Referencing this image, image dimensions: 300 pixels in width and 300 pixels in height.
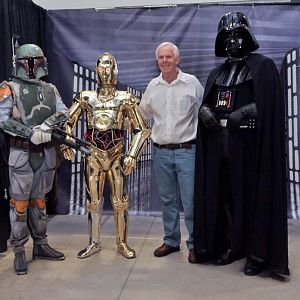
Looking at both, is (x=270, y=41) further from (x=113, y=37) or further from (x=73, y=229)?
(x=73, y=229)

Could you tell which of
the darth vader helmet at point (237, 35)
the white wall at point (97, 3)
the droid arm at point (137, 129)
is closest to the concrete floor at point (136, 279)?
the droid arm at point (137, 129)

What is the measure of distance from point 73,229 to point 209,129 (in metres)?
1.66

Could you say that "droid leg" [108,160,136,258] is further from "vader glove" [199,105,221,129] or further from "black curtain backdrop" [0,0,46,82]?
"black curtain backdrop" [0,0,46,82]

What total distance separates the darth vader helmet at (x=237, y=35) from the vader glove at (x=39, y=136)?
4.02 feet

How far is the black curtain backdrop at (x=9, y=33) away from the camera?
2.96 m

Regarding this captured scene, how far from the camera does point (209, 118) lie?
8.86ft

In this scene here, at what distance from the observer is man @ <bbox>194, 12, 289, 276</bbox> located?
103 inches

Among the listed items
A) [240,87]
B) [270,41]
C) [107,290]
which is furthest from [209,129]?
[270,41]

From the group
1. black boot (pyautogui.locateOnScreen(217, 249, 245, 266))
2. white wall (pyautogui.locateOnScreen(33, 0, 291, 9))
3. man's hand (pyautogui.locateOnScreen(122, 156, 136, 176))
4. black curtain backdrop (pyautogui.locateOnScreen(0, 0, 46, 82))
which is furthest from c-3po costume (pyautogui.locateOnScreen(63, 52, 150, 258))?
white wall (pyautogui.locateOnScreen(33, 0, 291, 9))

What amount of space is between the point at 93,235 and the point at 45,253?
13.3 inches

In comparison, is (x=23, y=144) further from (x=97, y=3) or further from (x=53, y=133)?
(x=97, y=3)

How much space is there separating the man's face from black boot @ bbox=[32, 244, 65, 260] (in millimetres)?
1410

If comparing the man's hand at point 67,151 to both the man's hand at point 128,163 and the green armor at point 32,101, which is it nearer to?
the green armor at point 32,101

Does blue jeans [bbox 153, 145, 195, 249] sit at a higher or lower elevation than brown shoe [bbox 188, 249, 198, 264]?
higher
